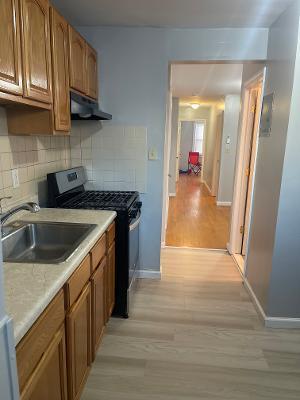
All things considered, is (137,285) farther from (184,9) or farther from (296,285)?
(184,9)

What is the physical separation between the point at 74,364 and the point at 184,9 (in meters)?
2.42

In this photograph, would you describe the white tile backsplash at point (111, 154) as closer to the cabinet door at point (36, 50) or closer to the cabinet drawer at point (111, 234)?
the cabinet drawer at point (111, 234)

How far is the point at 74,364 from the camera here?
135 cm

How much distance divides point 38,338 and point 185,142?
12.2 meters

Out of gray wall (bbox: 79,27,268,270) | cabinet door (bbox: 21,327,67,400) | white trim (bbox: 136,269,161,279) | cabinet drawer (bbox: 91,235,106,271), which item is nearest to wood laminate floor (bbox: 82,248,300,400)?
white trim (bbox: 136,269,161,279)

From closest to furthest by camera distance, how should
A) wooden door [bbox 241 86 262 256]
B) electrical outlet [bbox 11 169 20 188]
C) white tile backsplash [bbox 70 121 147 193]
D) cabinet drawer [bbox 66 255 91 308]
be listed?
cabinet drawer [bbox 66 255 91 308] → electrical outlet [bbox 11 169 20 188] → white tile backsplash [bbox 70 121 147 193] → wooden door [bbox 241 86 262 256]

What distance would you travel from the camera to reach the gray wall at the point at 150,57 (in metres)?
2.48

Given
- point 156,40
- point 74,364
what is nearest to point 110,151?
point 156,40

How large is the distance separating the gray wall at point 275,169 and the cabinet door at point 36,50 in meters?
1.60

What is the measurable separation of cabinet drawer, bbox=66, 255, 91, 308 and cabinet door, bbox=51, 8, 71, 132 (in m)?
0.92

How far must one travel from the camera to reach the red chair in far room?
11781 millimetres

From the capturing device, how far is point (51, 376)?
1099 mm

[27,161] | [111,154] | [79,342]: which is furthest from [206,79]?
[79,342]

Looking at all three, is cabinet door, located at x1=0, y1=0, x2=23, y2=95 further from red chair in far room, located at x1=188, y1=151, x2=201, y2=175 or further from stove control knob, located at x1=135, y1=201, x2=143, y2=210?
Result: red chair in far room, located at x1=188, y1=151, x2=201, y2=175
